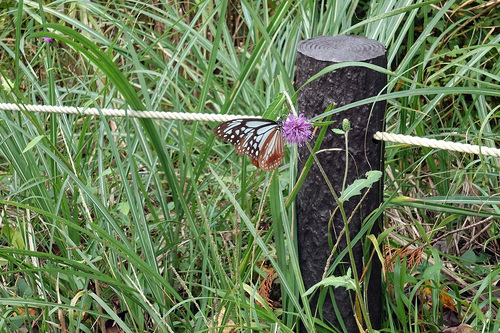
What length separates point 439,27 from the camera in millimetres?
2146

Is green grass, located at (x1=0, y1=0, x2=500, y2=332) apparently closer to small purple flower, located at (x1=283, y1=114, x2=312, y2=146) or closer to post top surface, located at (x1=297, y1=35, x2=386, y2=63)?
post top surface, located at (x1=297, y1=35, x2=386, y2=63)

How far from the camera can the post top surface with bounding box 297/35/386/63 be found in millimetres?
1037

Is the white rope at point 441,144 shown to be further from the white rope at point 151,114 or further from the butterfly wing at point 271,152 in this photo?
the white rope at point 151,114

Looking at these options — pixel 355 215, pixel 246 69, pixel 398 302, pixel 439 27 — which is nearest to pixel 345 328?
pixel 398 302

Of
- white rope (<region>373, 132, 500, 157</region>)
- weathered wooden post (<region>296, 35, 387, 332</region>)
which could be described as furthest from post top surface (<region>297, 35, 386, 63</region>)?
white rope (<region>373, 132, 500, 157</region>)

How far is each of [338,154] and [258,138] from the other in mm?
167

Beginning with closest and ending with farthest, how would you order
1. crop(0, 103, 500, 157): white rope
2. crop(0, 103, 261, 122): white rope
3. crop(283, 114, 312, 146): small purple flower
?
crop(283, 114, 312, 146): small purple flower, crop(0, 103, 500, 157): white rope, crop(0, 103, 261, 122): white rope

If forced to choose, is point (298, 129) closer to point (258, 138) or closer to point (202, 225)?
point (258, 138)

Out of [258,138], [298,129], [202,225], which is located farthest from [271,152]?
[202,225]

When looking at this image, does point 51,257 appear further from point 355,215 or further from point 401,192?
point 401,192

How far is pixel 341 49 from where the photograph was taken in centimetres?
108

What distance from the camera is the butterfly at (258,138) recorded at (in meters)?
1.04

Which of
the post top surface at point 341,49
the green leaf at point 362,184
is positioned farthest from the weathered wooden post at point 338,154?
the green leaf at point 362,184

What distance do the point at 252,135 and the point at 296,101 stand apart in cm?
19
